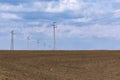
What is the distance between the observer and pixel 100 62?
4441cm

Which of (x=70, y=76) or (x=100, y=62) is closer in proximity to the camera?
(x=70, y=76)

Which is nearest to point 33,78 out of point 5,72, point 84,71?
point 5,72

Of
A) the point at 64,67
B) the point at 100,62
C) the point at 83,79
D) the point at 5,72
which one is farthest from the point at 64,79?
the point at 100,62

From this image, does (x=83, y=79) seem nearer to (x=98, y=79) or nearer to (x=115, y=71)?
(x=98, y=79)

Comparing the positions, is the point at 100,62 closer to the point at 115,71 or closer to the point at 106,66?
the point at 106,66

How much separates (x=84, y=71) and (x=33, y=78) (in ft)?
38.6

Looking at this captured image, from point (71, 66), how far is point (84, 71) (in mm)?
3321

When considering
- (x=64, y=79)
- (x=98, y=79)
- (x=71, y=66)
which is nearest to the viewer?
(x=64, y=79)

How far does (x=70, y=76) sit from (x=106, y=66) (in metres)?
9.74

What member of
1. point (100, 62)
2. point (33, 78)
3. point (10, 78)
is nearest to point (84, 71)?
point (100, 62)

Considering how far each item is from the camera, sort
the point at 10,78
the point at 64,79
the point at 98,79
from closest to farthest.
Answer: the point at 10,78, the point at 64,79, the point at 98,79

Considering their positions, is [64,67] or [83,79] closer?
[83,79]

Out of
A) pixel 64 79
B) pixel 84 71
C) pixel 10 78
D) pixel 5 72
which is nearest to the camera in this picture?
pixel 10 78

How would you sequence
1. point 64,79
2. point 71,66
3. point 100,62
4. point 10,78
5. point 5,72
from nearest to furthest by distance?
1. point 10,78
2. point 5,72
3. point 64,79
4. point 71,66
5. point 100,62
